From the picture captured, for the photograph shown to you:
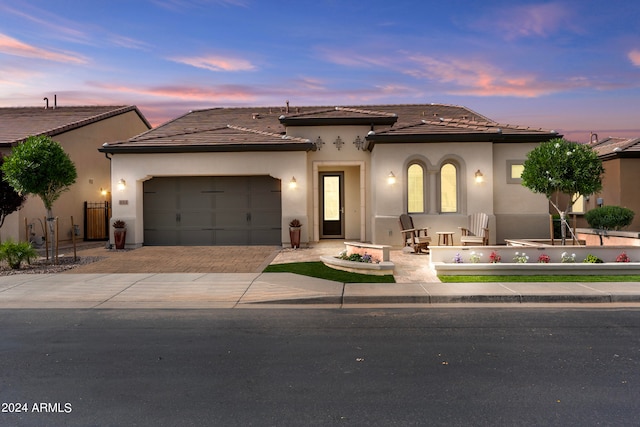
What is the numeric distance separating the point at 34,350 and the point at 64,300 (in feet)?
11.9

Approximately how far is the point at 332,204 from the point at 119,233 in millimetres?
8311

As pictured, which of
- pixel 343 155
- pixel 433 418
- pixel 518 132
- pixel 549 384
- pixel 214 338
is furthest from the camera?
pixel 343 155

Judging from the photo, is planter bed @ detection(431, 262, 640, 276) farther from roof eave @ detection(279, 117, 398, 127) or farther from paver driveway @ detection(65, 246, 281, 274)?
roof eave @ detection(279, 117, 398, 127)

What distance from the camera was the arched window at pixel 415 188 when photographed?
17906 mm

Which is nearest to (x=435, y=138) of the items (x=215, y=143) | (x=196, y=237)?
(x=215, y=143)

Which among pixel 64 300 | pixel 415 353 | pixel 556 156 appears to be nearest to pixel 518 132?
pixel 556 156

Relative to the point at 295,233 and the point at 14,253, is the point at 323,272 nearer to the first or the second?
the point at 295,233

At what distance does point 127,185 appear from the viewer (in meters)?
18.9

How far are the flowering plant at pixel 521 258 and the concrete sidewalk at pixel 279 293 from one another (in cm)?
173

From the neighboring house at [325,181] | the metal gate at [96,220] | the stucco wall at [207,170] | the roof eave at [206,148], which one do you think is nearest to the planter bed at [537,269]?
the neighboring house at [325,181]

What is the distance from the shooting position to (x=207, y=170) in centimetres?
1875

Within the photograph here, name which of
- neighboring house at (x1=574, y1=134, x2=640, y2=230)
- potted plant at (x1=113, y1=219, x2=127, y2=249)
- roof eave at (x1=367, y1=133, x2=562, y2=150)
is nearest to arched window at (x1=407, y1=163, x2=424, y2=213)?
roof eave at (x1=367, y1=133, x2=562, y2=150)

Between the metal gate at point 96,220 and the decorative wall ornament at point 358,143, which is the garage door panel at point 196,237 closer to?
the metal gate at point 96,220

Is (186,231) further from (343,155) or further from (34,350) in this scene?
(34,350)
